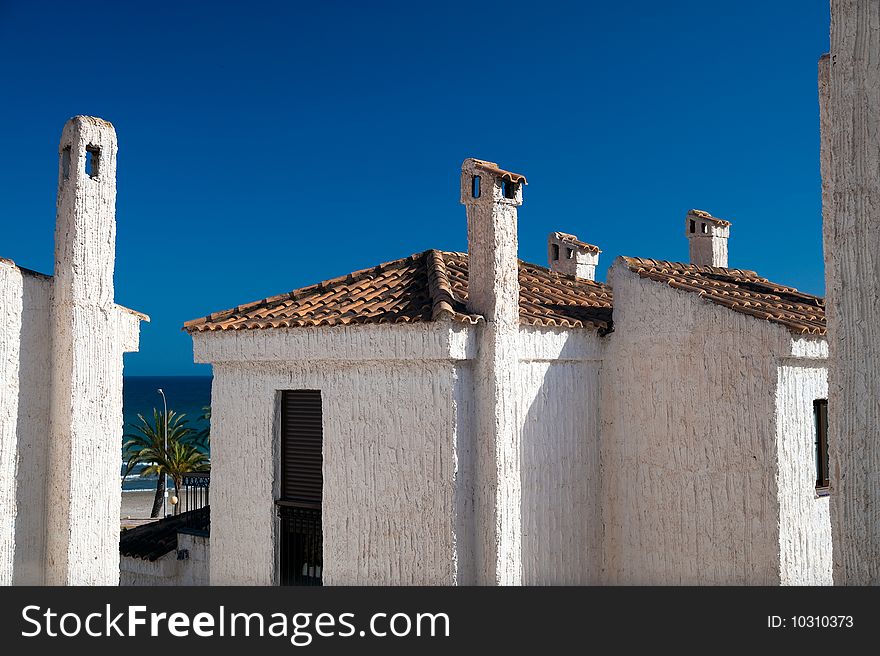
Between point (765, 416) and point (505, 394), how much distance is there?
2992mm

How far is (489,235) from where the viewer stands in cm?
866

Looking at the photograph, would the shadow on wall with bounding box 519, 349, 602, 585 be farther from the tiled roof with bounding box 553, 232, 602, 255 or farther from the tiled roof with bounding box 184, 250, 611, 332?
the tiled roof with bounding box 553, 232, 602, 255

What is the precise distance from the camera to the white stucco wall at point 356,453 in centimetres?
841

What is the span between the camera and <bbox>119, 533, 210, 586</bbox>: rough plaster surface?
1286 centimetres

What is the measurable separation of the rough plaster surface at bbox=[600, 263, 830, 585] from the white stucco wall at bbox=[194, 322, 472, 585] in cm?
253

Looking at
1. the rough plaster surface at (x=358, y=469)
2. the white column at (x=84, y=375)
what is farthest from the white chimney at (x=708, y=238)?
the white column at (x=84, y=375)

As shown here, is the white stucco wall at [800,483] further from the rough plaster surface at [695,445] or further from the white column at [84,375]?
the white column at [84,375]

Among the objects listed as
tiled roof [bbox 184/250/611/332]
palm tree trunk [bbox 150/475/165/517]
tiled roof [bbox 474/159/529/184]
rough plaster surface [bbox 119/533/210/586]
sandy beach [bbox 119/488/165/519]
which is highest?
tiled roof [bbox 474/159/529/184]

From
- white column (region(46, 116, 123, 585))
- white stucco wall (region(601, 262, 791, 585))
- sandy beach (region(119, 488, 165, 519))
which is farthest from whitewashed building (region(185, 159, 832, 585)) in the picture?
sandy beach (region(119, 488, 165, 519))

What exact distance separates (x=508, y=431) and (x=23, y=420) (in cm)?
466

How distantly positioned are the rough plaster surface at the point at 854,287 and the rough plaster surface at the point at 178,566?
399 inches

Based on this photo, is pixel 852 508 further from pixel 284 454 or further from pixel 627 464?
pixel 284 454

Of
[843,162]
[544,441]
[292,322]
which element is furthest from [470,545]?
[843,162]

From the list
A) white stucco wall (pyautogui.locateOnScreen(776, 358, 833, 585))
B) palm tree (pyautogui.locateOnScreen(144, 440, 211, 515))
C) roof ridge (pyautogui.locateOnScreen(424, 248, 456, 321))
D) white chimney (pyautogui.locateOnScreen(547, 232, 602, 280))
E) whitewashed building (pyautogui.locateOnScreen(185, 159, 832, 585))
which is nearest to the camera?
roof ridge (pyautogui.locateOnScreen(424, 248, 456, 321))
